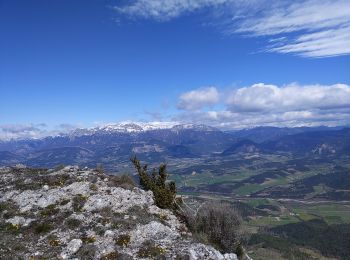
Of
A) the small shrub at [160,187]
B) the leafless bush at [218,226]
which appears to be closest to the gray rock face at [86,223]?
the small shrub at [160,187]

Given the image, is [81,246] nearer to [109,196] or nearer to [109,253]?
[109,253]

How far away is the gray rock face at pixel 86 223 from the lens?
3158 centimetres

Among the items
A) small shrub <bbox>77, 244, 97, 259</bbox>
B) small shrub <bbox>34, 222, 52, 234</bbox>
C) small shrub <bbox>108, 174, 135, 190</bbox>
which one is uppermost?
small shrub <bbox>108, 174, 135, 190</bbox>

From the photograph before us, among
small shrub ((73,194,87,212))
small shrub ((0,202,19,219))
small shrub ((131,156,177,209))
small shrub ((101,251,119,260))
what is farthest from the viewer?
small shrub ((131,156,177,209))

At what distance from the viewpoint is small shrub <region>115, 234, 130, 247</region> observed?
33025 millimetres

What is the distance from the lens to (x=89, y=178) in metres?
50.4

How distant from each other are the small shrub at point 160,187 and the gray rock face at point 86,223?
4.56 ft

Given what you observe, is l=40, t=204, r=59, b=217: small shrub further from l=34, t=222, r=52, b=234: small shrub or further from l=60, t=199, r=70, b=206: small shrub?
l=34, t=222, r=52, b=234: small shrub

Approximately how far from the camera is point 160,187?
164 feet

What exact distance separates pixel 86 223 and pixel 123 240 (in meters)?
5.76

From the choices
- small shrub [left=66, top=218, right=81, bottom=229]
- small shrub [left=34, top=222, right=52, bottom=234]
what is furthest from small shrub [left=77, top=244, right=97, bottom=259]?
small shrub [left=34, top=222, right=52, bottom=234]

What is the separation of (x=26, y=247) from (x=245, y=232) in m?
25.1

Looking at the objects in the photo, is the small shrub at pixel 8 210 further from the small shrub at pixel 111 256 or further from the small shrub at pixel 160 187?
the small shrub at pixel 160 187

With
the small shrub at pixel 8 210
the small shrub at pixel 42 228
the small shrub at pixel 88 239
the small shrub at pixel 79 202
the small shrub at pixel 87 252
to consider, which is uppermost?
the small shrub at pixel 79 202
